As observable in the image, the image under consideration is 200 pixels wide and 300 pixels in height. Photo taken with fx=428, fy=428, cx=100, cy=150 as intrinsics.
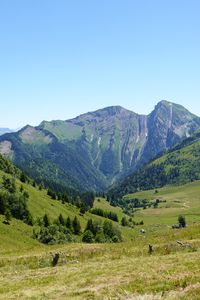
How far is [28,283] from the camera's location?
1390 inches

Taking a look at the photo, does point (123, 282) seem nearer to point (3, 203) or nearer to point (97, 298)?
point (97, 298)

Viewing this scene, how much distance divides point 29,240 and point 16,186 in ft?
229

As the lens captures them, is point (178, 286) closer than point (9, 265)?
Yes

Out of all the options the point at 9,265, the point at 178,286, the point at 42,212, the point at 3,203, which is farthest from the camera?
the point at 42,212

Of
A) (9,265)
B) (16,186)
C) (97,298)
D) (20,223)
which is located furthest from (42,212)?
(97,298)

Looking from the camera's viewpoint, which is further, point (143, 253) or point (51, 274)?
point (143, 253)

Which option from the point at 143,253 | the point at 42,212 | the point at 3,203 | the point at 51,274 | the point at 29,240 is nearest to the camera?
the point at 51,274

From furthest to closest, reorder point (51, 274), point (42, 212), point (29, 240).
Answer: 1. point (42, 212)
2. point (29, 240)
3. point (51, 274)

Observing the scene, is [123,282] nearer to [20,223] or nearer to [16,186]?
[20,223]

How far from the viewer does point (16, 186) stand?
616 feet

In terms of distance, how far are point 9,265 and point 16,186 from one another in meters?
141

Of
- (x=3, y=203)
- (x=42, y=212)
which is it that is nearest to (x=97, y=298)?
(x=3, y=203)

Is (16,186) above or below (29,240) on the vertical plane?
above

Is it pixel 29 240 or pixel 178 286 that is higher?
pixel 178 286
